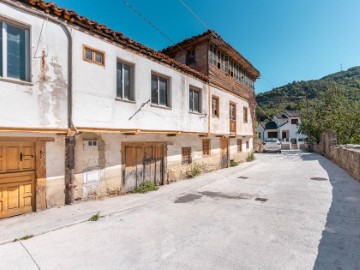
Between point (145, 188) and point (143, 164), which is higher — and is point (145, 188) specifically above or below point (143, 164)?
below

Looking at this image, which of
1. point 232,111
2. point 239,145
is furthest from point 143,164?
point 239,145

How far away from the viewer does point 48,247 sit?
4.35 meters

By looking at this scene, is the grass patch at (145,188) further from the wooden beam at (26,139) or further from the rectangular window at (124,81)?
the wooden beam at (26,139)

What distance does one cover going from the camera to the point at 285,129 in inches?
2264

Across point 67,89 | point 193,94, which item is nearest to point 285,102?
point 193,94

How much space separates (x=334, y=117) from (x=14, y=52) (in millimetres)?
30195

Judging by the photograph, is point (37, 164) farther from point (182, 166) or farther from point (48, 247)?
point (182, 166)

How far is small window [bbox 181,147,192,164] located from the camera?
39.7ft

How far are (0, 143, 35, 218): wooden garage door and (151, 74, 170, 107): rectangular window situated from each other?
5.02m

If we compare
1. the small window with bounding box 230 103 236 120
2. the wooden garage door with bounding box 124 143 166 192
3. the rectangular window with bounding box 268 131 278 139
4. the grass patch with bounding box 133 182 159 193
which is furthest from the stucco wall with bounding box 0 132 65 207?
the rectangular window with bounding box 268 131 278 139

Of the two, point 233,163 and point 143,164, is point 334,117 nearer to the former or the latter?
point 233,163

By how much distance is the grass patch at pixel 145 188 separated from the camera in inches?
354

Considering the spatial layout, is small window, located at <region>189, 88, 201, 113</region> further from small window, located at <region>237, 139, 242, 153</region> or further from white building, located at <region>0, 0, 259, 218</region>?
small window, located at <region>237, 139, 242, 153</region>

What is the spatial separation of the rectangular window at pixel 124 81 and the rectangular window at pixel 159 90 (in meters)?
1.25
